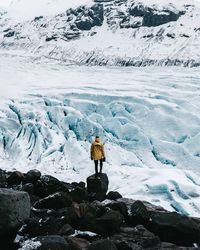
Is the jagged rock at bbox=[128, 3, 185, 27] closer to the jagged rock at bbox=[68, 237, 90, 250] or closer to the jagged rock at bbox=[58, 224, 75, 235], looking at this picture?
the jagged rock at bbox=[58, 224, 75, 235]

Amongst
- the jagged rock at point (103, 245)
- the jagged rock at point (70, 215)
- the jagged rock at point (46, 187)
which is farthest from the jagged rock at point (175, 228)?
the jagged rock at point (46, 187)

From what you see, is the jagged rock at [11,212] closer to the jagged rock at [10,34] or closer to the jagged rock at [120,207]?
the jagged rock at [120,207]

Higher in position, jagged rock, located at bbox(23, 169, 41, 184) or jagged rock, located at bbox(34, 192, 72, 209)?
jagged rock, located at bbox(34, 192, 72, 209)

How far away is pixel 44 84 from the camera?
30.1 metres

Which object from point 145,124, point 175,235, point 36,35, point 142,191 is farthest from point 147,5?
point 175,235

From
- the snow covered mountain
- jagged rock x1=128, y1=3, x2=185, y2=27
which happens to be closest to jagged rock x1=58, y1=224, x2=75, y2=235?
the snow covered mountain

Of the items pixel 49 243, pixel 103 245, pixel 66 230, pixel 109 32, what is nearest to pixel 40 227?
pixel 66 230

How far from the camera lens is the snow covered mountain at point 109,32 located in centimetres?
8536

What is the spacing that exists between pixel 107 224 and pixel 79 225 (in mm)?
450

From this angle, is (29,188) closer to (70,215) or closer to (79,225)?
(70,215)

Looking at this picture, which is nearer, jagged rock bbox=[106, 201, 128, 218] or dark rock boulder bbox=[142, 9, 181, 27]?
jagged rock bbox=[106, 201, 128, 218]

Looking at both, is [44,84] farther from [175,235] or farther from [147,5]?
[147,5]

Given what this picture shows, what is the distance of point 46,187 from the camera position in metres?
10.5

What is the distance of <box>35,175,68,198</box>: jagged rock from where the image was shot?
10.4 m
